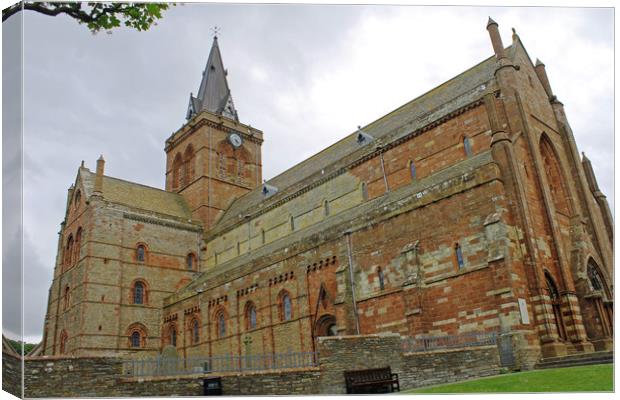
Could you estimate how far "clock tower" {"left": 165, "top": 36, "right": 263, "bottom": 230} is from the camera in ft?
148

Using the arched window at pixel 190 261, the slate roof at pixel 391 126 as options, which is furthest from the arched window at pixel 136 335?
the slate roof at pixel 391 126

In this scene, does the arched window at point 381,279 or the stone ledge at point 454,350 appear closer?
the stone ledge at point 454,350

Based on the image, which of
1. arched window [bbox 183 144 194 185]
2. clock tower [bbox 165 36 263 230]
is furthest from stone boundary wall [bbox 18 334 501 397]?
arched window [bbox 183 144 194 185]

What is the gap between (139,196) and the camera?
4216 centimetres

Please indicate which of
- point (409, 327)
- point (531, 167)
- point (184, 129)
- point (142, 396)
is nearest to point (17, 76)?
point (142, 396)

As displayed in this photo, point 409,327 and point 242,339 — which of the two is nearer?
point 409,327

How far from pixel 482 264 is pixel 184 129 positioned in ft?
116

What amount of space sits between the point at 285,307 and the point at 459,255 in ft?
36.6

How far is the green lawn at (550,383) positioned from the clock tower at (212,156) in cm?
3216

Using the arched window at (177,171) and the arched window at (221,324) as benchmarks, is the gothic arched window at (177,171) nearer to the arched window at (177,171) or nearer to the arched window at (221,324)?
the arched window at (177,171)

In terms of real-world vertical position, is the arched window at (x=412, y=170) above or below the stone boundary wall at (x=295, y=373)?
Result: above

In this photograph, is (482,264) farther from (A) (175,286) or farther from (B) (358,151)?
(A) (175,286)

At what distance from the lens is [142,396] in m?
15.4

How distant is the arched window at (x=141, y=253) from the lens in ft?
124
